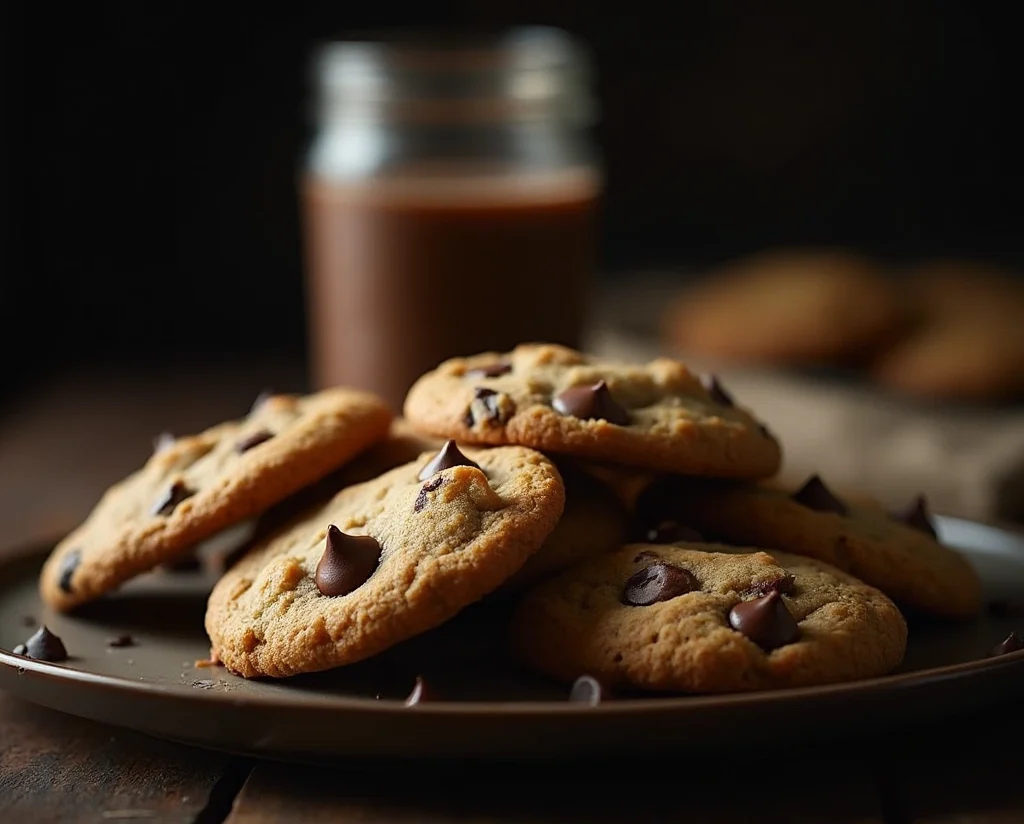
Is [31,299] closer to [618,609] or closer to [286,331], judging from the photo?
[286,331]

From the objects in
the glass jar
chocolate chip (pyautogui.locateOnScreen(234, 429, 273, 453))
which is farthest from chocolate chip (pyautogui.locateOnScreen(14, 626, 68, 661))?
the glass jar

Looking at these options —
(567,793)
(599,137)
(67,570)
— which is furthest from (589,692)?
(599,137)

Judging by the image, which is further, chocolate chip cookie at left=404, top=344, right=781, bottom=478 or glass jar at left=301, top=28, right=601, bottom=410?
glass jar at left=301, top=28, right=601, bottom=410

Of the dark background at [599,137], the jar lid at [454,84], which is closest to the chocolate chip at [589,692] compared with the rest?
the jar lid at [454,84]

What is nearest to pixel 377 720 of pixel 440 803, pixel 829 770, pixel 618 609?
pixel 440 803

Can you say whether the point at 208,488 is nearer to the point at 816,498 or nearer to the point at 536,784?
the point at 536,784

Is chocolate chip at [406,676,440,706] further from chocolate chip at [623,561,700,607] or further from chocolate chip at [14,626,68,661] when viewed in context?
chocolate chip at [14,626,68,661]
